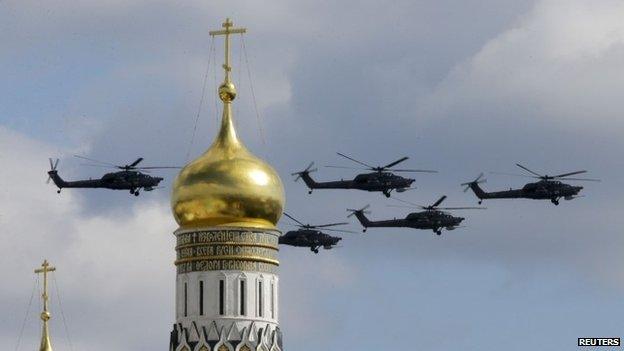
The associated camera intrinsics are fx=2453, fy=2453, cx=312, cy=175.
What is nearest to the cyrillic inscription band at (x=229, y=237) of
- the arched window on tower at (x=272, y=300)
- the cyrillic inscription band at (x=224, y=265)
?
the cyrillic inscription band at (x=224, y=265)

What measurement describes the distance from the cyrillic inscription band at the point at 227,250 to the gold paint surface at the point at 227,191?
314 mm

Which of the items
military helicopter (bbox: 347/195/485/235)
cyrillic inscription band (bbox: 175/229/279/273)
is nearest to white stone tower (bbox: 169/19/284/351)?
cyrillic inscription band (bbox: 175/229/279/273)

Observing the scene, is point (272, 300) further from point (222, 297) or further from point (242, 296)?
point (222, 297)

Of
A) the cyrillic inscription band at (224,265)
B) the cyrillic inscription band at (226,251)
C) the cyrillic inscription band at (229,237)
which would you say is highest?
the cyrillic inscription band at (229,237)

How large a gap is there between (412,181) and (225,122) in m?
38.1

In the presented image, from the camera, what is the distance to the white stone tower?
246 feet

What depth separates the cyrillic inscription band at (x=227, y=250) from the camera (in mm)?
75500

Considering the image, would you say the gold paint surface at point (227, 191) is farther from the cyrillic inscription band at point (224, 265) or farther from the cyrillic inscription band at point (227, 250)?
the cyrillic inscription band at point (224, 265)

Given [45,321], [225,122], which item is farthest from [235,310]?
[45,321]

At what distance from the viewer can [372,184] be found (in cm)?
11362

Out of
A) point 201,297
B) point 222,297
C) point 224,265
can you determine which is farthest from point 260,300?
point 201,297

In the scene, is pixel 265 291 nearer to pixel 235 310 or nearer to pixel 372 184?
pixel 235 310

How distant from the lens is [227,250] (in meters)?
75.5

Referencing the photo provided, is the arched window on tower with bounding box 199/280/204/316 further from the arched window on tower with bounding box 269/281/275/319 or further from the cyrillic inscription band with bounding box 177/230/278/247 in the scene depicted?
the arched window on tower with bounding box 269/281/275/319
